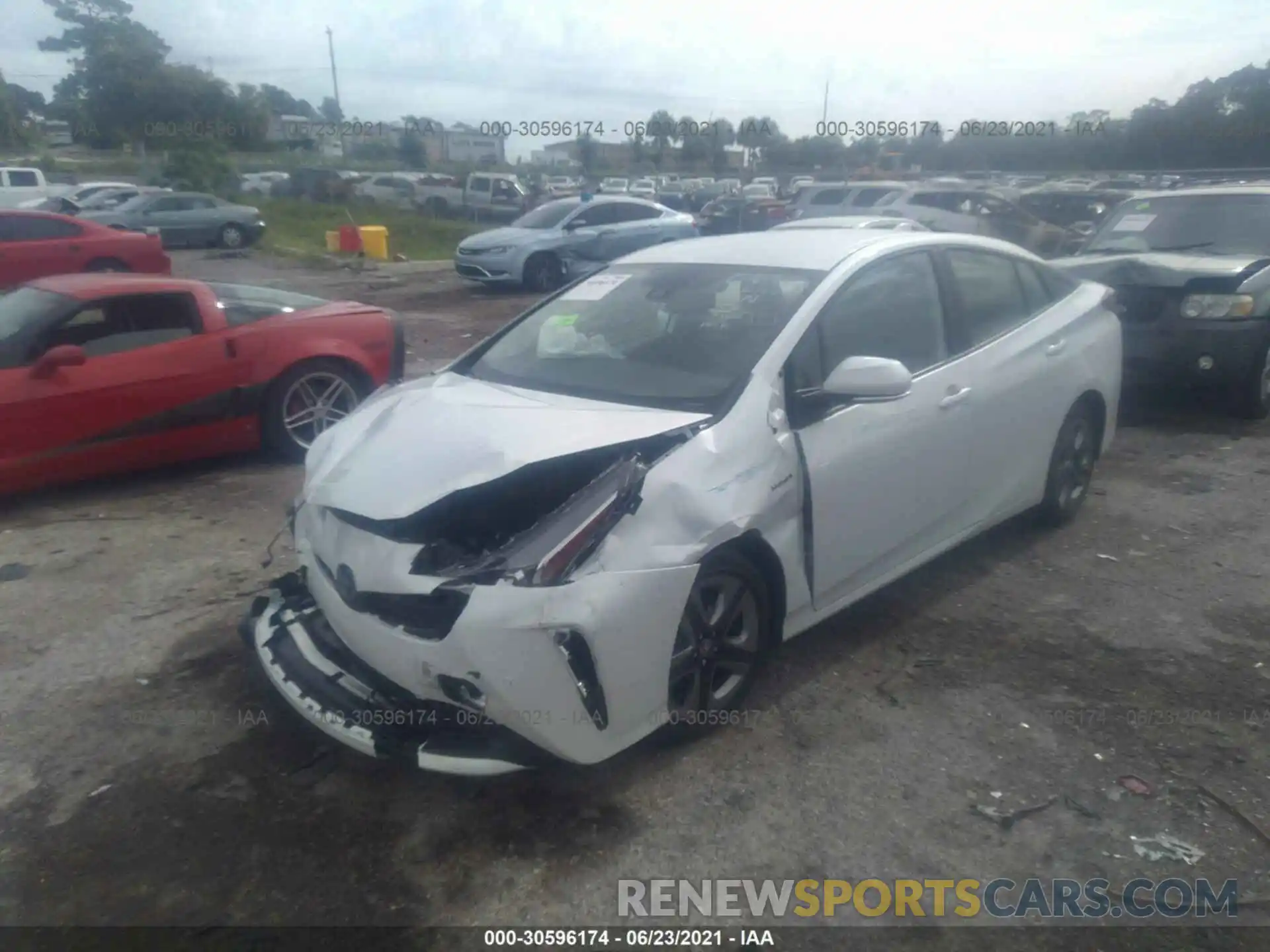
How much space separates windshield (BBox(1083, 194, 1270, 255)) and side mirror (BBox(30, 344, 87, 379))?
25.1 ft

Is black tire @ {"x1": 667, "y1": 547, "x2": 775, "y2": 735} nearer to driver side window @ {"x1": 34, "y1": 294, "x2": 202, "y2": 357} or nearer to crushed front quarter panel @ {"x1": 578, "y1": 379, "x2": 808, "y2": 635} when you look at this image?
crushed front quarter panel @ {"x1": 578, "y1": 379, "x2": 808, "y2": 635}

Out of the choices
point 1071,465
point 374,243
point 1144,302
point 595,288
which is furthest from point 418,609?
point 374,243

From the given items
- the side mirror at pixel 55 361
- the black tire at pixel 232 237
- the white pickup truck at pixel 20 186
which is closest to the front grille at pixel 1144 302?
the side mirror at pixel 55 361

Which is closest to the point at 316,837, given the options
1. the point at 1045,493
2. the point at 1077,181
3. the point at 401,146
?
the point at 1045,493

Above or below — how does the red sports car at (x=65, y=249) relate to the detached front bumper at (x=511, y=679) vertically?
below

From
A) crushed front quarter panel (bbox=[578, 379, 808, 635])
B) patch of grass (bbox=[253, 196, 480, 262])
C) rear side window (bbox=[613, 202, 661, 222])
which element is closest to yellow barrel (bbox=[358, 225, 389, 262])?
patch of grass (bbox=[253, 196, 480, 262])

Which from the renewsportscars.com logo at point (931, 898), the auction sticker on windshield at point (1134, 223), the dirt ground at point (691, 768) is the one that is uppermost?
the auction sticker on windshield at point (1134, 223)

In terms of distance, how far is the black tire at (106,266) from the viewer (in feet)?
51.6

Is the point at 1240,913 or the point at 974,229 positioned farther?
the point at 974,229

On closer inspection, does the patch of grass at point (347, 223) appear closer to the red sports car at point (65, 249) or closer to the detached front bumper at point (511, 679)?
the red sports car at point (65, 249)

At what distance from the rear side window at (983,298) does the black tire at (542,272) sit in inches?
483

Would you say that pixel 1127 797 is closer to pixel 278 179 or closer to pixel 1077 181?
pixel 1077 181

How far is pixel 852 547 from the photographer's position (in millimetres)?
3910

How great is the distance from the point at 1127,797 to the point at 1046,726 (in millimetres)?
438
